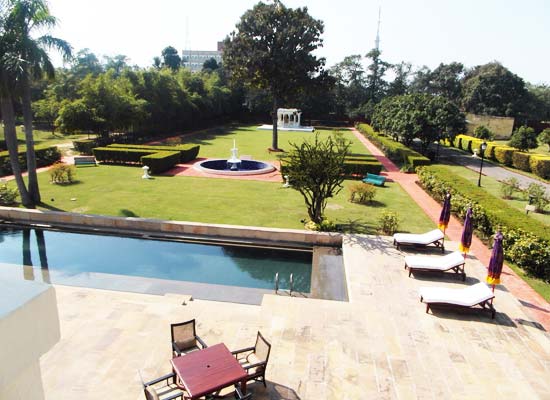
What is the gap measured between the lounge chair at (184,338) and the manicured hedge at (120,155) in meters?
21.1

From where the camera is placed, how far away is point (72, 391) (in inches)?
242

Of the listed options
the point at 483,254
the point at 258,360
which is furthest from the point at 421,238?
the point at 258,360

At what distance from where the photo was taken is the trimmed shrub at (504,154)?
105ft

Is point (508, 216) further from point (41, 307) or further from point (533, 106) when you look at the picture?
point (533, 106)

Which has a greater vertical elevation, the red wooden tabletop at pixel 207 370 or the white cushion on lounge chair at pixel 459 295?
the red wooden tabletop at pixel 207 370

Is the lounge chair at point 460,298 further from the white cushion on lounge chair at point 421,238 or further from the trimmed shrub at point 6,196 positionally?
the trimmed shrub at point 6,196

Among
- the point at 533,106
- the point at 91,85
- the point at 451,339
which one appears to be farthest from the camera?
the point at 533,106

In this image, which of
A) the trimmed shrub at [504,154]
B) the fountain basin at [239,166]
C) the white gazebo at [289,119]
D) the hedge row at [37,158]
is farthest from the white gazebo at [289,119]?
the hedge row at [37,158]

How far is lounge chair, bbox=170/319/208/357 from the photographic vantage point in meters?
6.80

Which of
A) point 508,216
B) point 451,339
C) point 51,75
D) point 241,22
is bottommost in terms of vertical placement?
point 451,339

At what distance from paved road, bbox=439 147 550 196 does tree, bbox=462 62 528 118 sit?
84.7 ft

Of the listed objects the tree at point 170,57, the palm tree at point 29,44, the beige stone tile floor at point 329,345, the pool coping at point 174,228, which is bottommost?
the beige stone tile floor at point 329,345

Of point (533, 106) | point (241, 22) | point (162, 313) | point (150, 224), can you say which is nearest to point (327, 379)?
point (162, 313)

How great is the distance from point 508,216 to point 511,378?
8.22 m
